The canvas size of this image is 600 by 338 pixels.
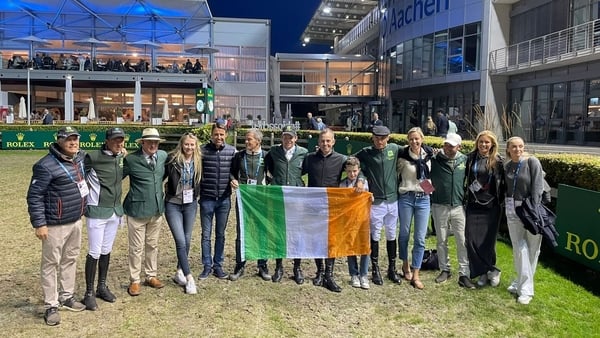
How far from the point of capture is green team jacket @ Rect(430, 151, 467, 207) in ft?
18.9

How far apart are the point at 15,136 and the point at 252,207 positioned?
2315 cm

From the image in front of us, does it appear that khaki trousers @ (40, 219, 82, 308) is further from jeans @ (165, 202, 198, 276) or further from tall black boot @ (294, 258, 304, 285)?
tall black boot @ (294, 258, 304, 285)

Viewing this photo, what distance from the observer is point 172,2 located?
3888 cm

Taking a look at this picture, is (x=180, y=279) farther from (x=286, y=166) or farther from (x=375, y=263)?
(x=375, y=263)

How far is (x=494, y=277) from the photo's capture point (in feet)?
19.3

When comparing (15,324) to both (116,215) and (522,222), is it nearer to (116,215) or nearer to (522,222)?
(116,215)

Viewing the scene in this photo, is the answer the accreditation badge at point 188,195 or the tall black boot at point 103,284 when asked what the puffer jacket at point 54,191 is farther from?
the accreditation badge at point 188,195

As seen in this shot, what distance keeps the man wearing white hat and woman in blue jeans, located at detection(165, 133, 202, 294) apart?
11cm

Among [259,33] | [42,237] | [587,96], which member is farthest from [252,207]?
[259,33]

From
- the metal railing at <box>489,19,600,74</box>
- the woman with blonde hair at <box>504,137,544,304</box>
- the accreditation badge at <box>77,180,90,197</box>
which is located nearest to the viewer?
the accreditation badge at <box>77,180,90,197</box>

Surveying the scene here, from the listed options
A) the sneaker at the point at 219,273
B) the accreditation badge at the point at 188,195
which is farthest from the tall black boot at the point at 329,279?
the accreditation badge at the point at 188,195

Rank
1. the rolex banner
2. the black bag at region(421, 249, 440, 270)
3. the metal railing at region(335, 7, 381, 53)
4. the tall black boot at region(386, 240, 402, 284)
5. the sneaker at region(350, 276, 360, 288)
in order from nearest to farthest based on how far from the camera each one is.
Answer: the sneaker at region(350, 276, 360, 288), the tall black boot at region(386, 240, 402, 284), the black bag at region(421, 249, 440, 270), the rolex banner, the metal railing at region(335, 7, 381, 53)

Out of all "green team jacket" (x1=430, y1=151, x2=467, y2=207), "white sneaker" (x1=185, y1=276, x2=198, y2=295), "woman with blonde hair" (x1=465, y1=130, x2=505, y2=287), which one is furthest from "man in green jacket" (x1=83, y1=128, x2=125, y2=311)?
"woman with blonde hair" (x1=465, y1=130, x2=505, y2=287)

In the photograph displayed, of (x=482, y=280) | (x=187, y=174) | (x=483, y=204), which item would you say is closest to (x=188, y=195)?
(x=187, y=174)
